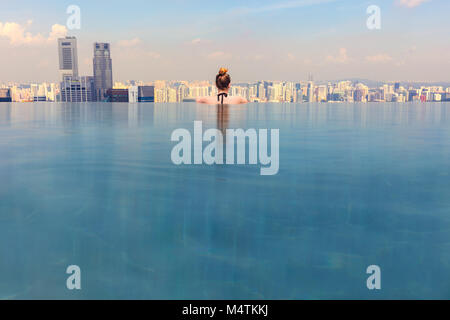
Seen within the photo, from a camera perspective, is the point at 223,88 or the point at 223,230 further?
the point at 223,88

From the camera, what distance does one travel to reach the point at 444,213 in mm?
6277

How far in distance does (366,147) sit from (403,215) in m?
8.21

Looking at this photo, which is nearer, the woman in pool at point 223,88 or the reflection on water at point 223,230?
the reflection on water at point 223,230

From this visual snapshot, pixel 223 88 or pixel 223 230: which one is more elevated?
pixel 223 88

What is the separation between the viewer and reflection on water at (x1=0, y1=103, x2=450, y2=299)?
13.1 ft

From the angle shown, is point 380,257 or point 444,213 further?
point 444,213

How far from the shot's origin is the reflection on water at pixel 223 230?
13.1 feet

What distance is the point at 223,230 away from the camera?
17.8ft

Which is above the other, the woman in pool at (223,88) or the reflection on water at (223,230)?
the woman in pool at (223,88)
